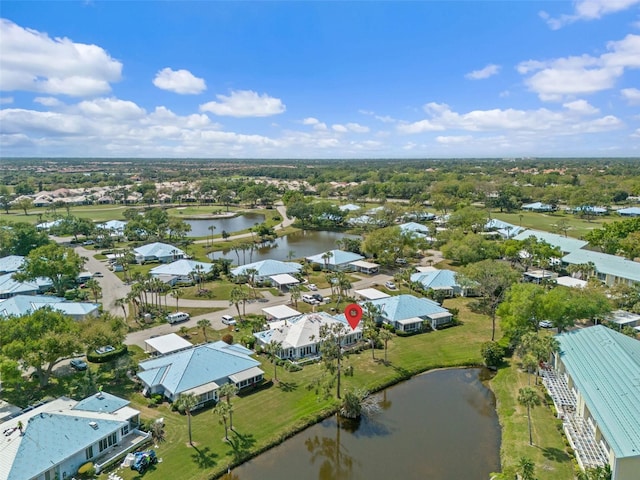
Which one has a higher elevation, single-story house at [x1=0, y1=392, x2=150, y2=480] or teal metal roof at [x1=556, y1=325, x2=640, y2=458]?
teal metal roof at [x1=556, y1=325, x2=640, y2=458]

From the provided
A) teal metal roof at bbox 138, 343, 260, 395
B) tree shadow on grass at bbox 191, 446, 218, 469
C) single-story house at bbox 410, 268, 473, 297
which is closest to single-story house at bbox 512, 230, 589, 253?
single-story house at bbox 410, 268, 473, 297

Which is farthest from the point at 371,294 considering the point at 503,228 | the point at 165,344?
the point at 503,228

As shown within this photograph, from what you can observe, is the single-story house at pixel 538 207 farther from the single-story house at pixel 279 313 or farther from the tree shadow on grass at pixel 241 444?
the tree shadow on grass at pixel 241 444

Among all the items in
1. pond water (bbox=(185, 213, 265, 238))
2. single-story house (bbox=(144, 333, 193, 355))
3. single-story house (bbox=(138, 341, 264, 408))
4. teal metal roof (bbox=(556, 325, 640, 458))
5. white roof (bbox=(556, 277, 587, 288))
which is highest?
teal metal roof (bbox=(556, 325, 640, 458))

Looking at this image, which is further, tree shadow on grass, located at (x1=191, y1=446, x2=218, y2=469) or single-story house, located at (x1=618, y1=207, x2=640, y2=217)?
single-story house, located at (x1=618, y1=207, x2=640, y2=217)

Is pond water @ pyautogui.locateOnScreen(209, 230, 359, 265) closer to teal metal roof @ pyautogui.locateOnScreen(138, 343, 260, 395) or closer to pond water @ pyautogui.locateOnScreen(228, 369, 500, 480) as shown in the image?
teal metal roof @ pyautogui.locateOnScreen(138, 343, 260, 395)

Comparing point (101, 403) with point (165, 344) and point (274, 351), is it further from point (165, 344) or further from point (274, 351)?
point (274, 351)

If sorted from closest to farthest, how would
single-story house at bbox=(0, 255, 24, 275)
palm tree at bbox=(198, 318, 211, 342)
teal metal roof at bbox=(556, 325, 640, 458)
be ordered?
teal metal roof at bbox=(556, 325, 640, 458) < palm tree at bbox=(198, 318, 211, 342) < single-story house at bbox=(0, 255, 24, 275)

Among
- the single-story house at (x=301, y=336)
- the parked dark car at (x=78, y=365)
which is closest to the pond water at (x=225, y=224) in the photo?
the single-story house at (x=301, y=336)
